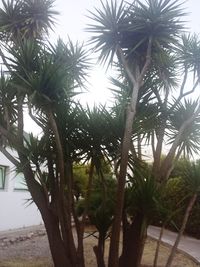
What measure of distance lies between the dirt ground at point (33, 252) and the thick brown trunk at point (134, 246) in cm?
175

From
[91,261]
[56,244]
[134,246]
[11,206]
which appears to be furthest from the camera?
[11,206]

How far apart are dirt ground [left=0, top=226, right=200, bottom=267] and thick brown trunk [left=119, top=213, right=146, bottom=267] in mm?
1747

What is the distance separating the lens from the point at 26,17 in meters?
8.48

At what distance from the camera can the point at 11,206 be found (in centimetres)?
1441

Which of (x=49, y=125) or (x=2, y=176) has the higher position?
(x=49, y=125)

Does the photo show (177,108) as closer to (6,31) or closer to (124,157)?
(124,157)

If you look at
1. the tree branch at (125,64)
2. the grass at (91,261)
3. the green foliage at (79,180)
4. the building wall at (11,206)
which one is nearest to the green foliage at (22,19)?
the tree branch at (125,64)

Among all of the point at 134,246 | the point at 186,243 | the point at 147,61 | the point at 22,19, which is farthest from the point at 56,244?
the point at 186,243

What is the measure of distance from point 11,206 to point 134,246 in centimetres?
795

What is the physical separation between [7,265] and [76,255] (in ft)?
7.14

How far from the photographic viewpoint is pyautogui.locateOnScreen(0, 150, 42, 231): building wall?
45.5ft

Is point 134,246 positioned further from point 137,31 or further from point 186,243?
point 186,243

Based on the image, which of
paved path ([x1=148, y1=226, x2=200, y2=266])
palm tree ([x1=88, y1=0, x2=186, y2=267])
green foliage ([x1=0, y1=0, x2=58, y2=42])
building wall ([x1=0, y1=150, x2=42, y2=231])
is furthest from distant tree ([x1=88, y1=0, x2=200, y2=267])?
building wall ([x1=0, y1=150, x2=42, y2=231])

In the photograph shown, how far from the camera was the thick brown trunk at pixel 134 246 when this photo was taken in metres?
7.43
